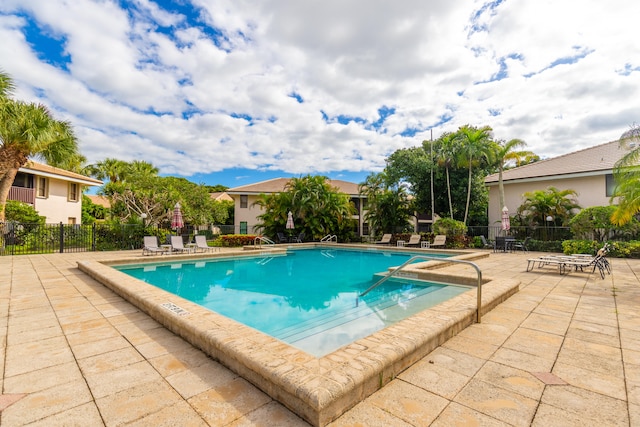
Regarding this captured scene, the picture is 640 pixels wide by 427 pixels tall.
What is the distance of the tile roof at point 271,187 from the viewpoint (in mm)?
30056

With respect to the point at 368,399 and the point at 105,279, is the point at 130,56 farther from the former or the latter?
the point at 368,399

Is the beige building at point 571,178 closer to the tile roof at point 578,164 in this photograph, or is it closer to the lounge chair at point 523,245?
the tile roof at point 578,164

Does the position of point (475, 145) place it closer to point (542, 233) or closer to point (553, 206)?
point (553, 206)

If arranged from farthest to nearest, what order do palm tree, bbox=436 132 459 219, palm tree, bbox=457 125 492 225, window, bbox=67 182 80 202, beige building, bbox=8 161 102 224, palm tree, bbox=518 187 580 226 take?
window, bbox=67 182 80 202 → palm tree, bbox=436 132 459 219 → beige building, bbox=8 161 102 224 → palm tree, bbox=457 125 492 225 → palm tree, bbox=518 187 580 226

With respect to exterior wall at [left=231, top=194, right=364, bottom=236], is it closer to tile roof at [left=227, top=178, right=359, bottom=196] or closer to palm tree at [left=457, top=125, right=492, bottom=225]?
tile roof at [left=227, top=178, right=359, bottom=196]

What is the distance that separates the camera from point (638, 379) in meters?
2.79

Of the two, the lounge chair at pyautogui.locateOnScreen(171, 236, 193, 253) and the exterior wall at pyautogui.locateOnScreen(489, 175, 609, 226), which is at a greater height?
the exterior wall at pyautogui.locateOnScreen(489, 175, 609, 226)

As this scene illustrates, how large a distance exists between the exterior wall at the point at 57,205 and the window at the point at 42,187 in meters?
0.21

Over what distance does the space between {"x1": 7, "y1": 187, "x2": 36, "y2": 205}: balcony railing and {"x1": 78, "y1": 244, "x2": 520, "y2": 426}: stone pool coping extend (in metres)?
22.6

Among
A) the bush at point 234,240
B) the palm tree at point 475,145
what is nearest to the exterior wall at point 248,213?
the bush at point 234,240

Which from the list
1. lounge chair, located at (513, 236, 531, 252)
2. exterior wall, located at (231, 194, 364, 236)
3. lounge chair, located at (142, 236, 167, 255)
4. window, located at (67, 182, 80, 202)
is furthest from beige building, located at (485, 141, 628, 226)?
window, located at (67, 182, 80, 202)

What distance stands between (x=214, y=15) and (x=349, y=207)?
15307 millimetres

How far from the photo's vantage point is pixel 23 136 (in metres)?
13.6

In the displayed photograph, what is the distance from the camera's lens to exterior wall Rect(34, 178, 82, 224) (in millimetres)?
21797
